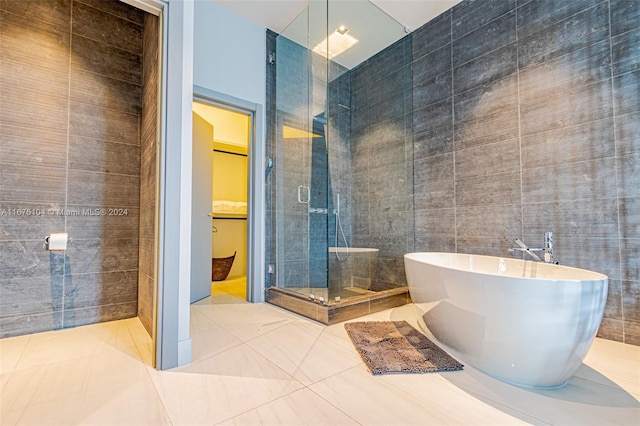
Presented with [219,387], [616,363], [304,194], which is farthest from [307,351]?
[616,363]

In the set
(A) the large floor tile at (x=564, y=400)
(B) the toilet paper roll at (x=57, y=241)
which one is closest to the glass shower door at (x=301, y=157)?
(A) the large floor tile at (x=564, y=400)

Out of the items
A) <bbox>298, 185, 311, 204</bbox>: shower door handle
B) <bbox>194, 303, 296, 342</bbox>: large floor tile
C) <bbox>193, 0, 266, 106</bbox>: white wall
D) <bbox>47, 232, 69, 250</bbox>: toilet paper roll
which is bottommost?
<bbox>194, 303, 296, 342</bbox>: large floor tile

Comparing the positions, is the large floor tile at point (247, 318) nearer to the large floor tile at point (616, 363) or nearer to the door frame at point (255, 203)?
the door frame at point (255, 203)

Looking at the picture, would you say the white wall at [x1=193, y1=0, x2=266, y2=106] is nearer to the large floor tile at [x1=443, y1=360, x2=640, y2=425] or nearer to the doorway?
the doorway

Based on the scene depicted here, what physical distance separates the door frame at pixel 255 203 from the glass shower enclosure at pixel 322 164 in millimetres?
128

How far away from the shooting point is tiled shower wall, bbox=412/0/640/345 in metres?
2.06

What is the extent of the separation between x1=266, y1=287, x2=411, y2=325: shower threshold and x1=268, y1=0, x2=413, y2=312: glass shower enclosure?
0.03 metres

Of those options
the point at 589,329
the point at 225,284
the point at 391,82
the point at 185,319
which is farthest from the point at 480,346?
the point at 225,284

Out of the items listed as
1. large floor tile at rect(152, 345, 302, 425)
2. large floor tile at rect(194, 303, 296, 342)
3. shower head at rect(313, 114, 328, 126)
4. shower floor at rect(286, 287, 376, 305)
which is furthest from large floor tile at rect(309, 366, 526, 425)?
shower head at rect(313, 114, 328, 126)

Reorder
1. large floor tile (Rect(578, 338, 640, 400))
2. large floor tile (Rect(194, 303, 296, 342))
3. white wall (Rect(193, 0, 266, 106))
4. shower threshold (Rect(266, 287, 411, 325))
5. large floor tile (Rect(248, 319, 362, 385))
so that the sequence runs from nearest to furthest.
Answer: large floor tile (Rect(578, 338, 640, 400)) → large floor tile (Rect(248, 319, 362, 385)) → large floor tile (Rect(194, 303, 296, 342)) → shower threshold (Rect(266, 287, 411, 325)) → white wall (Rect(193, 0, 266, 106))

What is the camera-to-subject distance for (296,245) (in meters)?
3.15

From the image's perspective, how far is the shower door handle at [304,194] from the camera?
309cm

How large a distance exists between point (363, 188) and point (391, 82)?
1.28 meters

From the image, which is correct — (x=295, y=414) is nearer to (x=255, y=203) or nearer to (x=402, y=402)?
(x=402, y=402)
